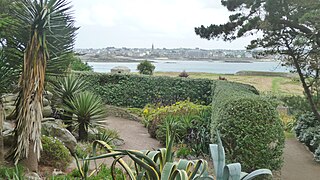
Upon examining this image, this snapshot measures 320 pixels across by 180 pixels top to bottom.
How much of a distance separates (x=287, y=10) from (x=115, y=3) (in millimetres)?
5423

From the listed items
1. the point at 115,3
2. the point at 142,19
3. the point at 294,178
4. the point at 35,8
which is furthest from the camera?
the point at 142,19

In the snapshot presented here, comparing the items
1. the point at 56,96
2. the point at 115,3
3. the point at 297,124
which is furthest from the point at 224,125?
the point at 115,3

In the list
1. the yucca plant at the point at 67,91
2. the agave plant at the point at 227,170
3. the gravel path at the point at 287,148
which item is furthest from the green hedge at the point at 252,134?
the yucca plant at the point at 67,91

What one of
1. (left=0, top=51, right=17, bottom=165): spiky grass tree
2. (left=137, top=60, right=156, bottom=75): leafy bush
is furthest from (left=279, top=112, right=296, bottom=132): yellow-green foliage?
(left=0, top=51, right=17, bottom=165): spiky grass tree

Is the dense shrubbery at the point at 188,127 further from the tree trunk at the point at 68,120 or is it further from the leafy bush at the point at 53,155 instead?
the leafy bush at the point at 53,155

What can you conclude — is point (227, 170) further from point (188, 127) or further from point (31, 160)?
point (188, 127)

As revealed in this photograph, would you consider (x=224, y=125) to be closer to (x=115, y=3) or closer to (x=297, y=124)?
(x=297, y=124)

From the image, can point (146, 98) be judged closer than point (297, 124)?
No

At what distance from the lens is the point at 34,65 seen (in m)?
4.41

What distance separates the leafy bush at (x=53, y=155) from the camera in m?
5.38

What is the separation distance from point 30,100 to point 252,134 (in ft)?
10.6

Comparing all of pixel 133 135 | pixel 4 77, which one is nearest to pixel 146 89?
pixel 133 135

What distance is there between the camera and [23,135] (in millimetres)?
4543

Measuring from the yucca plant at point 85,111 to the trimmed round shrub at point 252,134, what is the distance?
128 inches
